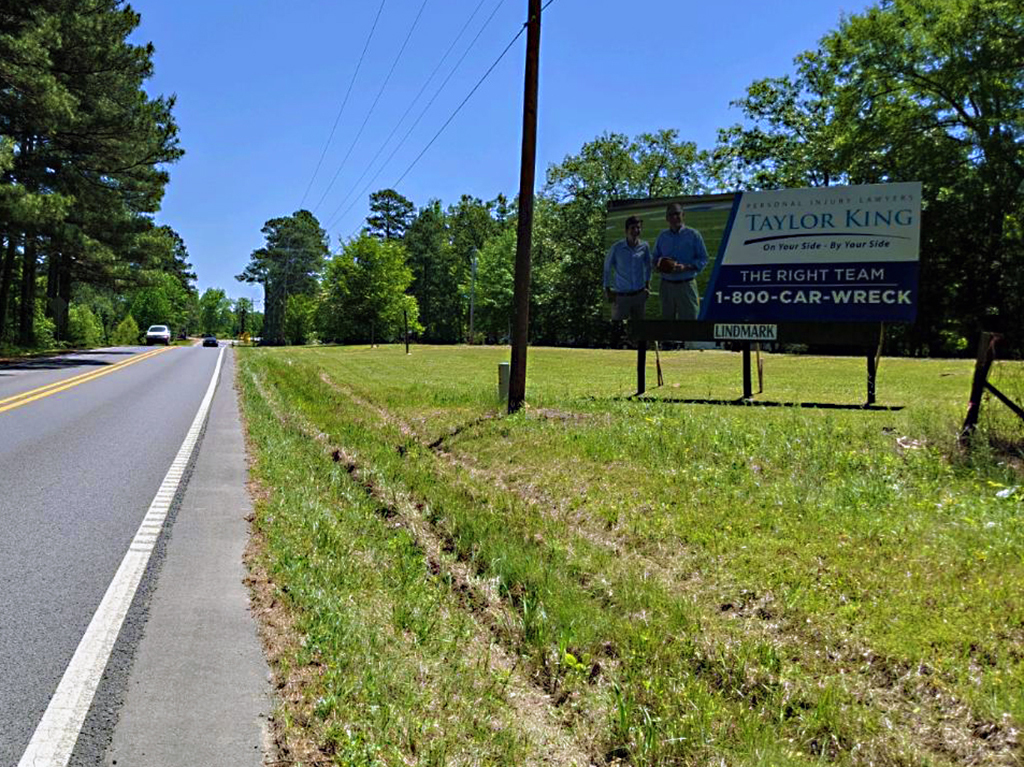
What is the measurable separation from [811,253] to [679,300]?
2.84 meters

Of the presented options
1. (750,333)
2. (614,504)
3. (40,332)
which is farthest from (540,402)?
(40,332)

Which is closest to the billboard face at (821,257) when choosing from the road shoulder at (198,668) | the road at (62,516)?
the road at (62,516)

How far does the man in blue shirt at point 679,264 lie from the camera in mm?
15555

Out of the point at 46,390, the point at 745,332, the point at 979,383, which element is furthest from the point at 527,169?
the point at 46,390

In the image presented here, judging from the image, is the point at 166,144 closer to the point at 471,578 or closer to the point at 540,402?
the point at 540,402

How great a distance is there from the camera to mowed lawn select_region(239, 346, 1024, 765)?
3.41 meters

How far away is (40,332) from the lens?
42.8 metres

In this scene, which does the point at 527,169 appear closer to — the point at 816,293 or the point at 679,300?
the point at 679,300

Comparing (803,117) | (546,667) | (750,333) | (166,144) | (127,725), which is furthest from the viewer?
(803,117)

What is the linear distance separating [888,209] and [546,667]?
41.9 feet

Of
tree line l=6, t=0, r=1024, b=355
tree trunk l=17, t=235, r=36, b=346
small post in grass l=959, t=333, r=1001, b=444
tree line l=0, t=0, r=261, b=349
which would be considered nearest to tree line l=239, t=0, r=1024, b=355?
tree line l=6, t=0, r=1024, b=355

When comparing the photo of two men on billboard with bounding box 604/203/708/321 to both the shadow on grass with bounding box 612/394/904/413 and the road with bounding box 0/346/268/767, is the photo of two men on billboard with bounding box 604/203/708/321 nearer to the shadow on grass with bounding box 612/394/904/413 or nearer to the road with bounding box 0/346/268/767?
the shadow on grass with bounding box 612/394/904/413

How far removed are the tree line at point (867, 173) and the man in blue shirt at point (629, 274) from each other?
2.63 ft

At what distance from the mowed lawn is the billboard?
4.20 meters
